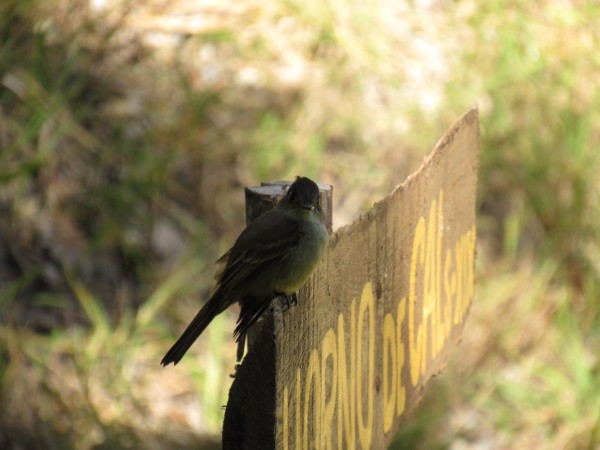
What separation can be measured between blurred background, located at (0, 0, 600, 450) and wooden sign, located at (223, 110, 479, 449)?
1808mm

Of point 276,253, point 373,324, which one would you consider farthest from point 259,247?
point 373,324

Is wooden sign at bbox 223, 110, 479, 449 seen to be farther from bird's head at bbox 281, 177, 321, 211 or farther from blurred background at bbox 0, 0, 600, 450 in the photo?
blurred background at bbox 0, 0, 600, 450

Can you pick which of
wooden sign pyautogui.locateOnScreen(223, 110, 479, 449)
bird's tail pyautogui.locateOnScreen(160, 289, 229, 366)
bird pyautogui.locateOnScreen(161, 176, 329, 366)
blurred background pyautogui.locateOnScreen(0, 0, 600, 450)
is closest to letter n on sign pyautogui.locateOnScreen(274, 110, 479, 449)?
wooden sign pyautogui.locateOnScreen(223, 110, 479, 449)

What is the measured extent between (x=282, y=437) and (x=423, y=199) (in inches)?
36.5

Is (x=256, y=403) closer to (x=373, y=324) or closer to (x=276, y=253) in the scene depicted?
(x=373, y=324)

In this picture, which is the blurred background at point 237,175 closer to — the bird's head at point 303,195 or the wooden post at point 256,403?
the bird's head at point 303,195

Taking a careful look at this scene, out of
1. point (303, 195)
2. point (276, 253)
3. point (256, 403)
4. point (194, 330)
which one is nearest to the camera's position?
point (256, 403)

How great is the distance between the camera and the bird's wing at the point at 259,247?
2436 millimetres

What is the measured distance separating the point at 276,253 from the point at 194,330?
1.48 ft

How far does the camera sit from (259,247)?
8.24 ft

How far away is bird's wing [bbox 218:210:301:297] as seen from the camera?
244 centimetres

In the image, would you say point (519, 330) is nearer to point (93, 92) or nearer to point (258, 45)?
point (258, 45)

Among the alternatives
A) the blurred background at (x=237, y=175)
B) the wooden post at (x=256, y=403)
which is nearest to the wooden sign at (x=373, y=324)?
the wooden post at (x=256, y=403)

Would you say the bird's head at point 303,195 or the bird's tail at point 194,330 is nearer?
the bird's tail at point 194,330
